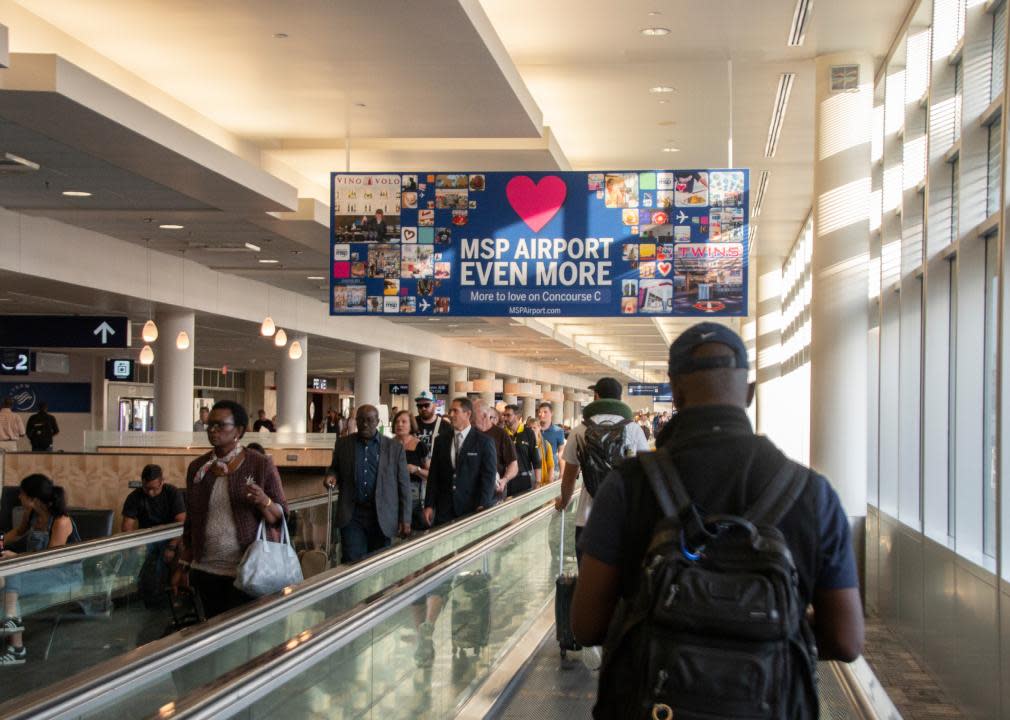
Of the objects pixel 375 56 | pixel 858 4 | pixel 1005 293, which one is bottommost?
pixel 1005 293

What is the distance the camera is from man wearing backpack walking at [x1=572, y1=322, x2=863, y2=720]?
7.51 ft

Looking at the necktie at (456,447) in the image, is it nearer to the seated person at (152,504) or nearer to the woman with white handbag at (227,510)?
the seated person at (152,504)

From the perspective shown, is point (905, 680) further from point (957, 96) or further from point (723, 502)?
point (723, 502)

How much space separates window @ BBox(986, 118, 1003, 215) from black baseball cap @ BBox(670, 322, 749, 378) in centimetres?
631

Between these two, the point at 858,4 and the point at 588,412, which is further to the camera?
the point at 858,4

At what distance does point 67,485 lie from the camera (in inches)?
691

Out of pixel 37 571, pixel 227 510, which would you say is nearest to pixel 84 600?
pixel 37 571

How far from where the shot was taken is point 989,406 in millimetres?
8789

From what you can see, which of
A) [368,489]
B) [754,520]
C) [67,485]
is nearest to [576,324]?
[67,485]

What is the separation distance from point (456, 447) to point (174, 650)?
687 centimetres

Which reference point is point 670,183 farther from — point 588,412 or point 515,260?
point 588,412

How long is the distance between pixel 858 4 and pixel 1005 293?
5733 millimetres

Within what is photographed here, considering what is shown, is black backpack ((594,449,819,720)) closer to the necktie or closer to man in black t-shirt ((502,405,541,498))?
the necktie

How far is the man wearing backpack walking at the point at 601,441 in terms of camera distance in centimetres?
707
